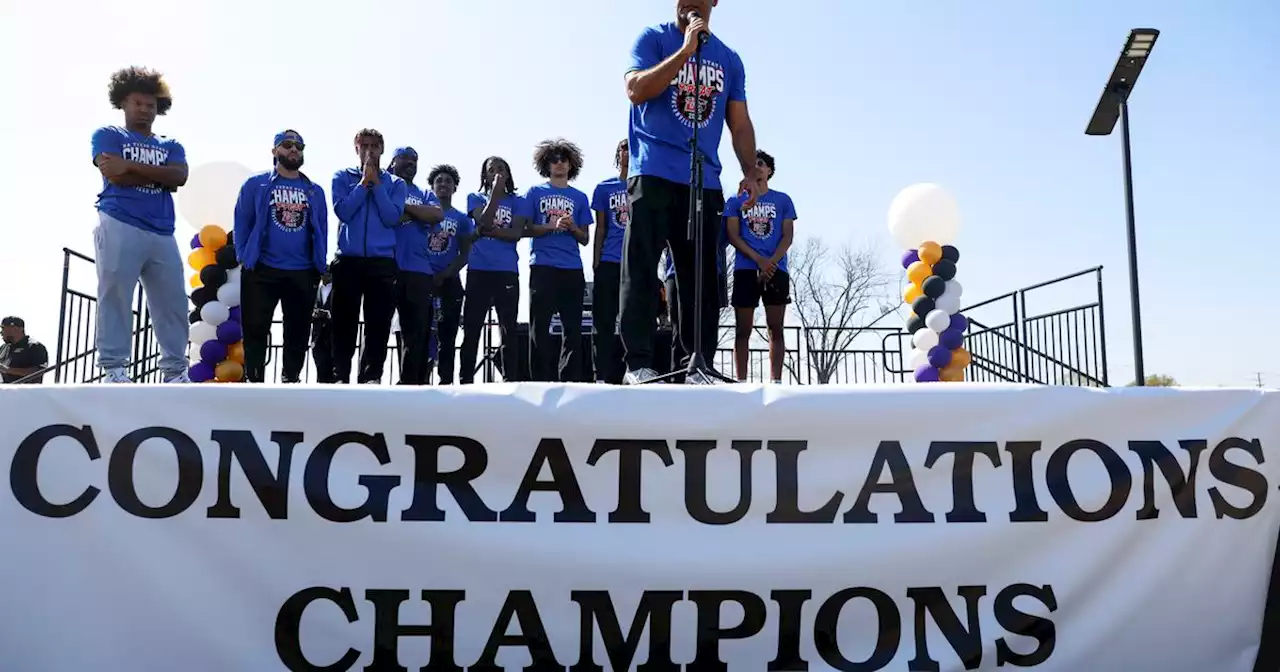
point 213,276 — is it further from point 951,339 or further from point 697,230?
point 951,339

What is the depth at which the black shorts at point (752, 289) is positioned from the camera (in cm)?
549

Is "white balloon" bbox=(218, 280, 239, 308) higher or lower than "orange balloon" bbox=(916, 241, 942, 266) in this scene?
lower

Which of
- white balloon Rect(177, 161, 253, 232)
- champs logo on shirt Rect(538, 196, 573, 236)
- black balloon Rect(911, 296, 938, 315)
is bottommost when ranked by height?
black balloon Rect(911, 296, 938, 315)

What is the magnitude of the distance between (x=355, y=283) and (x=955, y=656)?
3.86 m

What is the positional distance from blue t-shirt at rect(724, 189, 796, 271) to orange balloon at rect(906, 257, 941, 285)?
2695 mm

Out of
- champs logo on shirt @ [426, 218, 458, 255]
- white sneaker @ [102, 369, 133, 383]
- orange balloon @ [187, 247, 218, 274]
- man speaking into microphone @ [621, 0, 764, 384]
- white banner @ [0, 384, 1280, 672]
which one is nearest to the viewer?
white banner @ [0, 384, 1280, 672]

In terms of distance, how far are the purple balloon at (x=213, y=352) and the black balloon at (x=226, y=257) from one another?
61 cm

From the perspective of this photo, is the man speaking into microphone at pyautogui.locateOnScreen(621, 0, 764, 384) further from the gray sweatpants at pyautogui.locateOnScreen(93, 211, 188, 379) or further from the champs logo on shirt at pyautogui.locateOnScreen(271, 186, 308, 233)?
the gray sweatpants at pyautogui.locateOnScreen(93, 211, 188, 379)

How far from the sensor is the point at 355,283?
198 inches

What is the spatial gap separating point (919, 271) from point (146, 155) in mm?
6214

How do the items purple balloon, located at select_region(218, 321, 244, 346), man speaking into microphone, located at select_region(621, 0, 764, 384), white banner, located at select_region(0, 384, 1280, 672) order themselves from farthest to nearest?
purple balloon, located at select_region(218, 321, 244, 346) < man speaking into microphone, located at select_region(621, 0, 764, 384) < white banner, located at select_region(0, 384, 1280, 672)

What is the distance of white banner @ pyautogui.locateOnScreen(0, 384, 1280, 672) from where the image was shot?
2.19 metres

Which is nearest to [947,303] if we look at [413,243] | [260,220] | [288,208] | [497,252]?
[497,252]

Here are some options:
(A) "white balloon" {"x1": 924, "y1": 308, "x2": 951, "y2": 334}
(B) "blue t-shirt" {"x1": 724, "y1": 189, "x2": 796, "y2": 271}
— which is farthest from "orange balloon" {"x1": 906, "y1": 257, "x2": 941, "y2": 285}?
(B) "blue t-shirt" {"x1": 724, "y1": 189, "x2": 796, "y2": 271}
